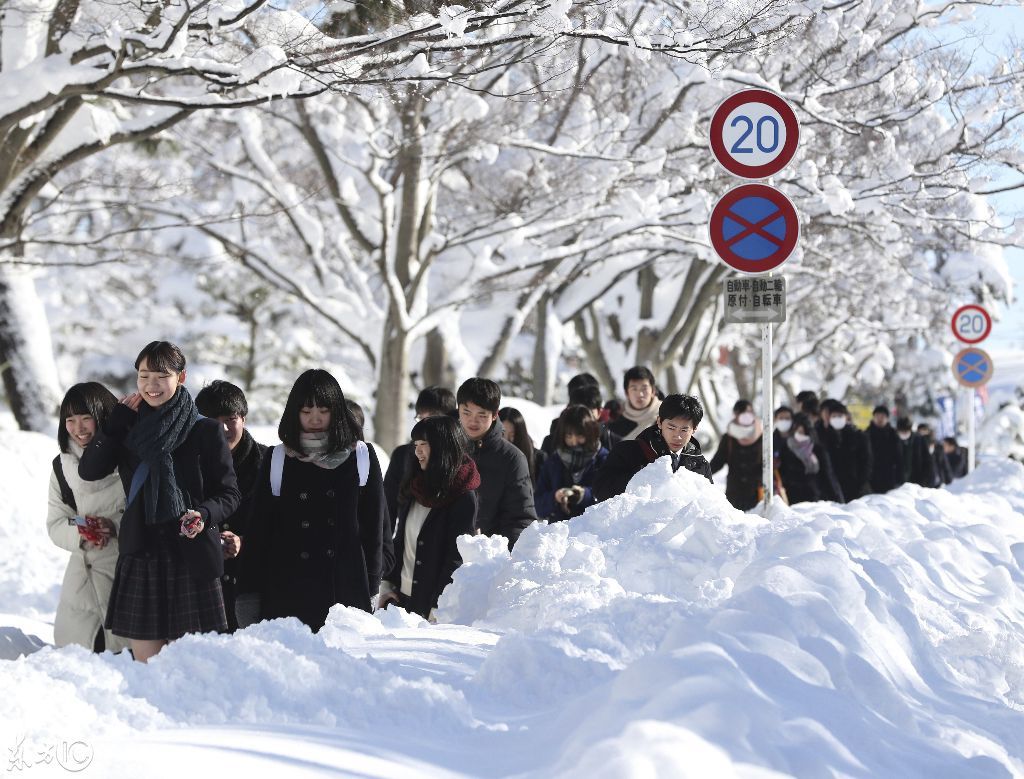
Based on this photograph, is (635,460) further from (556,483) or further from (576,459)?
(556,483)

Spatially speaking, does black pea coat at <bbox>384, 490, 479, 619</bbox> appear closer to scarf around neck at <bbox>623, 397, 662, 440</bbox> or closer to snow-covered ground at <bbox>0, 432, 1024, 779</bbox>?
snow-covered ground at <bbox>0, 432, 1024, 779</bbox>

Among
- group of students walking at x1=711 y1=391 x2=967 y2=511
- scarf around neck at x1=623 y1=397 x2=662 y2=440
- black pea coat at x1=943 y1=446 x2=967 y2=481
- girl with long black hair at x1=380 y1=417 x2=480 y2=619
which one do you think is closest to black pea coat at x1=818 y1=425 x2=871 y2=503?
group of students walking at x1=711 y1=391 x2=967 y2=511

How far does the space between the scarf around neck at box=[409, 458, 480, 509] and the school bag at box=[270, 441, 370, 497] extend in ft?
2.30

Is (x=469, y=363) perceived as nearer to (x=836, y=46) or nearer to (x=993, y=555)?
(x=836, y=46)

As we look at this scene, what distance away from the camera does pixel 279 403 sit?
1180 inches

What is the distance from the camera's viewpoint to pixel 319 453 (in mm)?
5133

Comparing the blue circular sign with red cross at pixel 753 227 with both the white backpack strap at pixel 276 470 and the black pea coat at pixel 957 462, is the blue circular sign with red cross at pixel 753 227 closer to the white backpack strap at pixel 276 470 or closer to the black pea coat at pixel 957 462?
the white backpack strap at pixel 276 470

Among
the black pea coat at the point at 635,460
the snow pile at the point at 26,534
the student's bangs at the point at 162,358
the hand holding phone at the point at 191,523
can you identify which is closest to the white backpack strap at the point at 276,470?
the hand holding phone at the point at 191,523

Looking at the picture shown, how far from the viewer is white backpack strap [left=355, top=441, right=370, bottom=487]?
5.14 m

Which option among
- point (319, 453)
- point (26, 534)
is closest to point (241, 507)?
point (319, 453)

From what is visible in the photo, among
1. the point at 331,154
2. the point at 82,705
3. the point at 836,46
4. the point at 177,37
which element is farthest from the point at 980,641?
the point at 331,154

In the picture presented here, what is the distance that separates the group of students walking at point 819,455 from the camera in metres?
10.7

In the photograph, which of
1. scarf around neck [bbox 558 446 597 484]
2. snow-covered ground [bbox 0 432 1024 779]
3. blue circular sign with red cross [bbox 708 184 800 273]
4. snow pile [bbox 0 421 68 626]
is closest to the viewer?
snow-covered ground [bbox 0 432 1024 779]

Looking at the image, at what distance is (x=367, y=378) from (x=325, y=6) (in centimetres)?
3019
